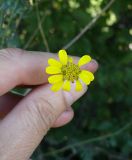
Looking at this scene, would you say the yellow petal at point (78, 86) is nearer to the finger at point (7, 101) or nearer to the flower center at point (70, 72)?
the flower center at point (70, 72)

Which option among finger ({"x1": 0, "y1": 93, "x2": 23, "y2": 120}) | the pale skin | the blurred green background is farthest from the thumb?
the blurred green background

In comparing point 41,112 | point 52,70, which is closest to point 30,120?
point 41,112

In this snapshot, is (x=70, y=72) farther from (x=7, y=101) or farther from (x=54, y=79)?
(x=7, y=101)

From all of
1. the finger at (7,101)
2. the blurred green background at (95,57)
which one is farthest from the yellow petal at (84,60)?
the blurred green background at (95,57)

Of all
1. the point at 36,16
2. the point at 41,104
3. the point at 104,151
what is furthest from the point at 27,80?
the point at 104,151

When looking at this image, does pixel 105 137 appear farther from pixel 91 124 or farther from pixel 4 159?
pixel 4 159

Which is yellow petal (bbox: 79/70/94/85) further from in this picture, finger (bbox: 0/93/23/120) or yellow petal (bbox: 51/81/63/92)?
finger (bbox: 0/93/23/120)

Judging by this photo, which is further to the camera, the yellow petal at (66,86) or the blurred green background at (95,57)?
the blurred green background at (95,57)

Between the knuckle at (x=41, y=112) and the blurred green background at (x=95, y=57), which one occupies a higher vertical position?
the knuckle at (x=41, y=112)
